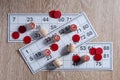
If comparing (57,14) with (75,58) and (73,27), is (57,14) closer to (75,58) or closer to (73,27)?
(73,27)

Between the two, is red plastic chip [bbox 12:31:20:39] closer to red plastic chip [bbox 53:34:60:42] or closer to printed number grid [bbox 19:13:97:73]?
printed number grid [bbox 19:13:97:73]

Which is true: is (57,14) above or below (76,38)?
above

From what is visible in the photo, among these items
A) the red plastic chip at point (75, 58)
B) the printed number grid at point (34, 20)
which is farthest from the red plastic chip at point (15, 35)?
the red plastic chip at point (75, 58)

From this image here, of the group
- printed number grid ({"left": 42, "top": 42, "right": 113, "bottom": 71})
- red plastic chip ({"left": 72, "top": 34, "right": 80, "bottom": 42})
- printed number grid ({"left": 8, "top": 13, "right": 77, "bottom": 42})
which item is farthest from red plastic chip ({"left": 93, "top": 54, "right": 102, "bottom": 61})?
printed number grid ({"left": 8, "top": 13, "right": 77, "bottom": 42})

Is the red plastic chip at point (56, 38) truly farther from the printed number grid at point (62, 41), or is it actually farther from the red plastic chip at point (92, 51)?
the red plastic chip at point (92, 51)

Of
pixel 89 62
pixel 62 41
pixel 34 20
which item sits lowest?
pixel 89 62

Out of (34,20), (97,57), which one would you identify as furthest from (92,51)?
(34,20)
